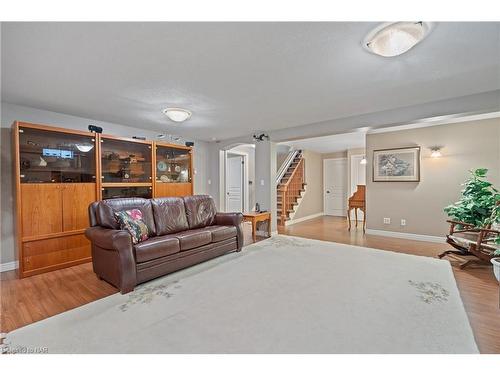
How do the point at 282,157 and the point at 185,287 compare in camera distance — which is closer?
the point at 185,287

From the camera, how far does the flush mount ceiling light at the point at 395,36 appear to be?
5.30 feet

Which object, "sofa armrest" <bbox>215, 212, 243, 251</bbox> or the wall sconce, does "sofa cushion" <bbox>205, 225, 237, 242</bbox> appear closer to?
"sofa armrest" <bbox>215, 212, 243, 251</bbox>

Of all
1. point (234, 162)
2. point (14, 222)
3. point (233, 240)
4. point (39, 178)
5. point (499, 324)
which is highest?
point (234, 162)

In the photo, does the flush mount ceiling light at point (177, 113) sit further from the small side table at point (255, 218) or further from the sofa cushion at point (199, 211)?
the small side table at point (255, 218)

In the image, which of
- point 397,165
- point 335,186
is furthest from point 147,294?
point 335,186

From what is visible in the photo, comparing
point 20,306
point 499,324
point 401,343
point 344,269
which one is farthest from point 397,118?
point 20,306

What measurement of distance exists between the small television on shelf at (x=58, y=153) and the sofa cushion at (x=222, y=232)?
2.35 metres

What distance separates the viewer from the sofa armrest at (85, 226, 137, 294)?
93.8 inches

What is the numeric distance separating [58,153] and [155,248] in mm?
2214

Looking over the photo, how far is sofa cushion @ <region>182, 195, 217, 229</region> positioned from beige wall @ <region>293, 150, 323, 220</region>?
3.63m
